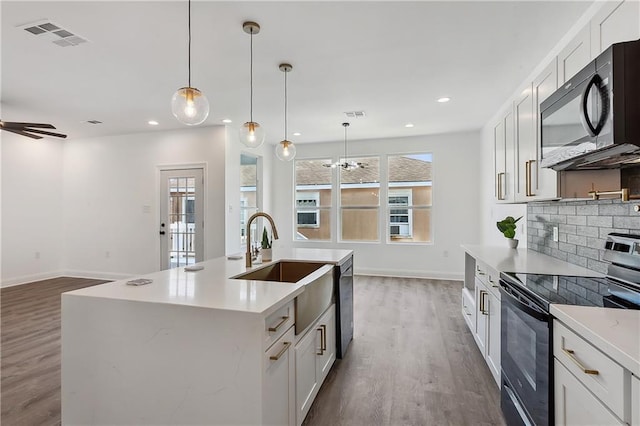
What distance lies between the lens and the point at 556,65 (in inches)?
88.4

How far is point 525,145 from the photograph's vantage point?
2.73 meters

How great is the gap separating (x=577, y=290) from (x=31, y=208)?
7820 millimetres

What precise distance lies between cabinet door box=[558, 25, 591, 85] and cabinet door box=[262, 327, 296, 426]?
2409 millimetres

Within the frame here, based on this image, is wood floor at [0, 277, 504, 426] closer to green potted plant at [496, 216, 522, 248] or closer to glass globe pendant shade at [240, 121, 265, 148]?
green potted plant at [496, 216, 522, 248]

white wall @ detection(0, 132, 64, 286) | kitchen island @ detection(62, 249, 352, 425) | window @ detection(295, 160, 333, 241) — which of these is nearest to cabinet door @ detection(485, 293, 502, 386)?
kitchen island @ detection(62, 249, 352, 425)

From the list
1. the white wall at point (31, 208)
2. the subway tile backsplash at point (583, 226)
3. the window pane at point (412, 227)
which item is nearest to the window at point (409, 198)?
the window pane at point (412, 227)

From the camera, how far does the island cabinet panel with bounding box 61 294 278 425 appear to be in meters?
1.24

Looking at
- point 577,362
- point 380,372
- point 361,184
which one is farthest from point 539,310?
point 361,184

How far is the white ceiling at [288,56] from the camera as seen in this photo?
2186 millimetres

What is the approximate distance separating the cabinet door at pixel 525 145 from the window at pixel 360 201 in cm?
339

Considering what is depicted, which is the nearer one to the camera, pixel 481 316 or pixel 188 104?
pixel 188 104

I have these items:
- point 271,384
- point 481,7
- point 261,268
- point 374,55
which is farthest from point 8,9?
point 481,7

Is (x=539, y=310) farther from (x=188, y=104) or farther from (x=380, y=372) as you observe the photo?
(x=188, y=104)

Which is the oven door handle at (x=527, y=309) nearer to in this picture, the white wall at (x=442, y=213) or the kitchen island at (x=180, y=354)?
the kitchen island at (x=180, y=354)
